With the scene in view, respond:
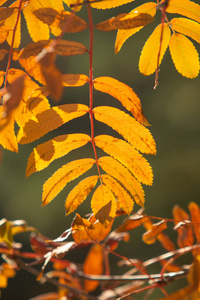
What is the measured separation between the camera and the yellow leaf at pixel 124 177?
73 centimetres

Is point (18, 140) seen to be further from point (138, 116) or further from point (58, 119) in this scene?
point (138, 116)

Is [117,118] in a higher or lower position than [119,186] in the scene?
higher

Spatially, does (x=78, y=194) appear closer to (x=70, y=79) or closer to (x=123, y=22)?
(x=70, y=79)

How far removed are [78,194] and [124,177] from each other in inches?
3.7

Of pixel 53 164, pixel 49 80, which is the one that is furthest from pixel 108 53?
pixel 49 80

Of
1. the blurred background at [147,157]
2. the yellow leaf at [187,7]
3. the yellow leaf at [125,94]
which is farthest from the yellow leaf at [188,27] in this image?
the blurred background at [147,157]

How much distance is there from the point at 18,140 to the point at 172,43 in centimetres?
37

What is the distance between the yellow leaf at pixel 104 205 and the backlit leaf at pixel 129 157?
6cm

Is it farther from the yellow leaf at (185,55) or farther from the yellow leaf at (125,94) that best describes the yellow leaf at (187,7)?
the yellow leaf at (125,94)

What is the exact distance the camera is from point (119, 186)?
753 mm

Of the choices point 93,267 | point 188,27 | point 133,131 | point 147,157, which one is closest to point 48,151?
point 133,131

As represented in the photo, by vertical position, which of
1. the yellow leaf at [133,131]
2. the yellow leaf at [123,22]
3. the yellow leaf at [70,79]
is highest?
the yellow leaf at [123,22]

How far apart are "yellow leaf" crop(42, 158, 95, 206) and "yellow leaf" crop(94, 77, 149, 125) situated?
14cm

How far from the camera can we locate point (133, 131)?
28.6 inches
